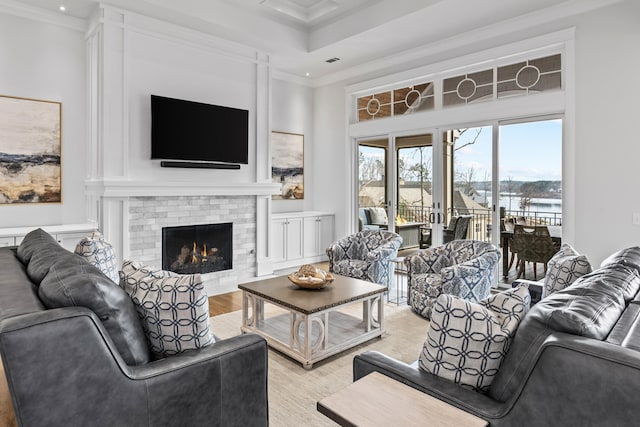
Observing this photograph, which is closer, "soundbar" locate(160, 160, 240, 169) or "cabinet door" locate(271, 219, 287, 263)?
"soundbar" locate(160, 160, 240, 169)

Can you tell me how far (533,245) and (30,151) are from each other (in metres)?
5.73

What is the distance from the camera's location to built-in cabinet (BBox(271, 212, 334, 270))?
20.6 feet

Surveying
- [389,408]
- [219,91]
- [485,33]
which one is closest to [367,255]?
[219,91]

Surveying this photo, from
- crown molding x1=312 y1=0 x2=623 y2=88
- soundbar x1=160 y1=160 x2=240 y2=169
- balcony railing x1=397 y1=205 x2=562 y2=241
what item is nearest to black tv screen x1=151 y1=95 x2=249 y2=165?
soundbar x1=160 y1=160 x2=240 y2=169

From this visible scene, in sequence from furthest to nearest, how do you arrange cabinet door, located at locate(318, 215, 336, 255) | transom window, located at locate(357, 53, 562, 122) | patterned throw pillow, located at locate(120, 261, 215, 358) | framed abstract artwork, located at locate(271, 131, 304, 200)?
cabinet door, located at locate(318, 215, 336, 255), framed abstract artwork, located at locate(271, 131, 304, 200), transom window, located at locate(357, 53, 562, 122), patterned throw pillow, located at locate(120, 261, 215, 358)

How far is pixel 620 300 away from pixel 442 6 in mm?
3680

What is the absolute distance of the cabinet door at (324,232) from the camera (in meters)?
6.88

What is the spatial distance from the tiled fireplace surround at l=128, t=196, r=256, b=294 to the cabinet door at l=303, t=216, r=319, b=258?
126cm

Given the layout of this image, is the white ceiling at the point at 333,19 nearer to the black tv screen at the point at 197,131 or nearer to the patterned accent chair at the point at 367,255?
the black tv screen at the point at 197,131

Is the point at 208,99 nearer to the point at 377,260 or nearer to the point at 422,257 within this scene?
the point at 377,260

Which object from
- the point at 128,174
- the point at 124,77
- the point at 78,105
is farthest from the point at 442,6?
the point at 78,105

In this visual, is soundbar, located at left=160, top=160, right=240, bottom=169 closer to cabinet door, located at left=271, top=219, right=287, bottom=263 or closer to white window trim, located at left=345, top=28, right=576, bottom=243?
cabinet door, located at left=271, top=219, right=287, bottom=263

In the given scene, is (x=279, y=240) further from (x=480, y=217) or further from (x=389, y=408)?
(x=389, y=408)

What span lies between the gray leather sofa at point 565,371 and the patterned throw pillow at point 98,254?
7.33 ft
